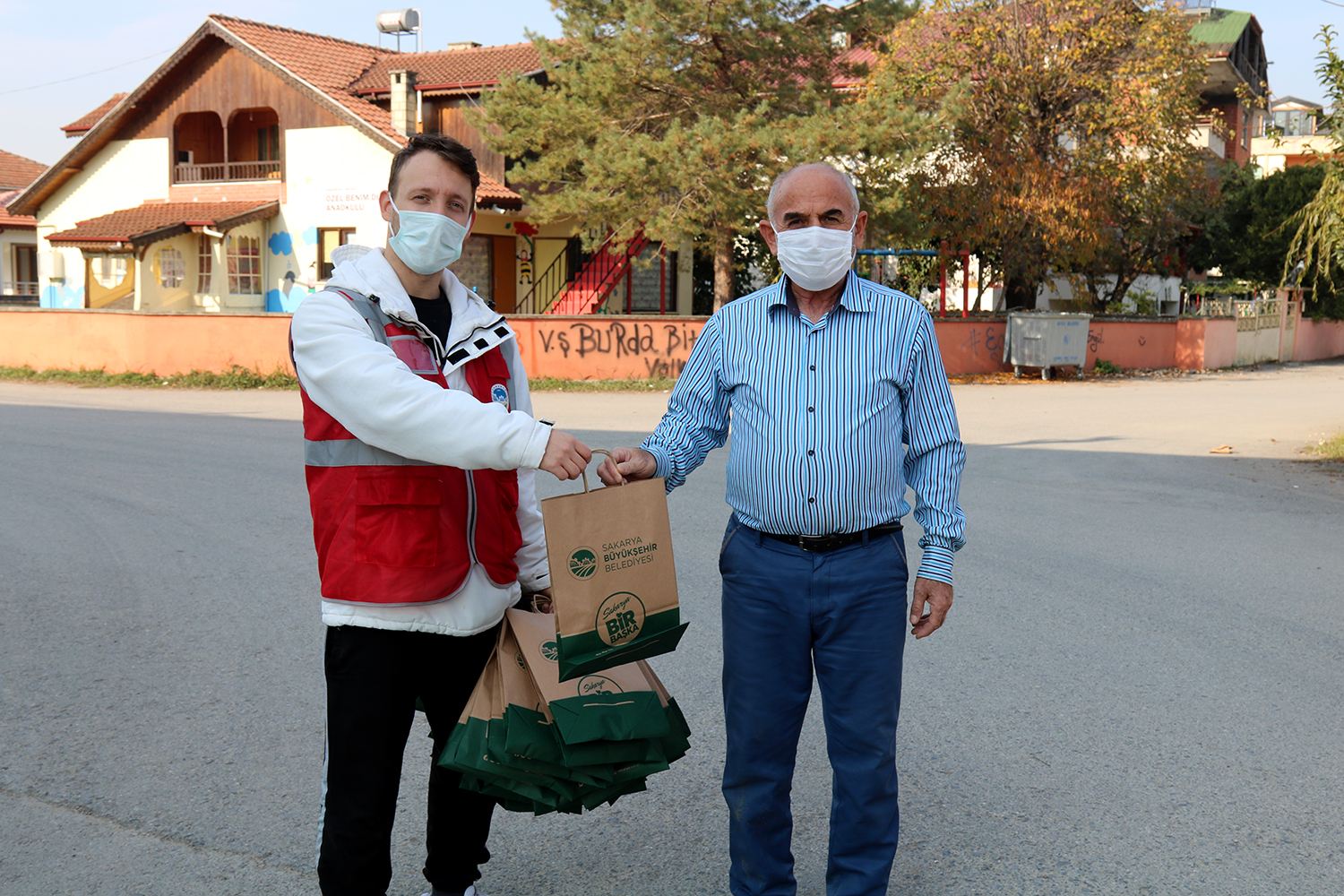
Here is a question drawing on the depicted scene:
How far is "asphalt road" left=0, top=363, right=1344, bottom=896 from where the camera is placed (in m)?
3.29

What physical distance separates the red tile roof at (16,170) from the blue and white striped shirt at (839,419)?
5048 centimetres

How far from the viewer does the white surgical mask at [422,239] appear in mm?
2686

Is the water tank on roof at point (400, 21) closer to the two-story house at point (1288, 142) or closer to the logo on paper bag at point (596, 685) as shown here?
the two-story house at point (1288, 142)

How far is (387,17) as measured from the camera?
93.8ft

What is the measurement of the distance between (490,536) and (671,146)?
17.0 m

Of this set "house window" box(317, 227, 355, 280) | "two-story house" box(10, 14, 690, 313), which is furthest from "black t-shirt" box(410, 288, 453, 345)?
"house window" box(317, 227, 355, 280)

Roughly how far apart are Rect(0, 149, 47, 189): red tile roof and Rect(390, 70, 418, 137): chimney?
2713 centimetres

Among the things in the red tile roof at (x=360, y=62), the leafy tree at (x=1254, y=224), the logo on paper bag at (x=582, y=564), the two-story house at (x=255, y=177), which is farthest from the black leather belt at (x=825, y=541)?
the leafy tree at (x=1254, y=224)

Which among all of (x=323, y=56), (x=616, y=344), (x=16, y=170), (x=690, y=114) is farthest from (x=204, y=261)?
(x=16, y=170)

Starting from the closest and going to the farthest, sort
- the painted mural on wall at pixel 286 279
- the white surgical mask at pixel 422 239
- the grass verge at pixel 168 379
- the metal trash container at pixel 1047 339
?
the white surgical mask at pixel 422 239 < the grass verge at pixel 168 379 < the metal trash container at pixel 1047 339 < the painted mural on wall at pixel 286 279

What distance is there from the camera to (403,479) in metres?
2.49

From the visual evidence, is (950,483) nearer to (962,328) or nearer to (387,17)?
(962,328)

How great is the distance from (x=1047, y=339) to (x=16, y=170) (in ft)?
141

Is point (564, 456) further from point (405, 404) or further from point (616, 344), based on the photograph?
point (616, 344)
